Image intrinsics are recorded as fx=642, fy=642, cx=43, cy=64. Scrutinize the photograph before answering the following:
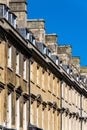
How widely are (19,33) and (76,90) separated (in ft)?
Result: 106

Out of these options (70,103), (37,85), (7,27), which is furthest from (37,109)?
(70,103)

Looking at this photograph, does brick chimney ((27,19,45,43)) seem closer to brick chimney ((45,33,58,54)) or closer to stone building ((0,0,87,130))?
stone building ((0,0,87,130))

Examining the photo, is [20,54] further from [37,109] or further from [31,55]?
[37,109]

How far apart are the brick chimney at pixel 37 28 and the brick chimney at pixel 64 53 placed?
43.9 feet

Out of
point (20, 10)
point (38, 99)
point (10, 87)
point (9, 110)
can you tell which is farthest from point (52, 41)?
point (9, 110)

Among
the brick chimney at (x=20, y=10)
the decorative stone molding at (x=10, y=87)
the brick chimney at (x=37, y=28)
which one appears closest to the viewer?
the decorative stone molding at (x=10, y=87)

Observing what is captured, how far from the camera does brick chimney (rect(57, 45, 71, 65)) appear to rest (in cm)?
7482

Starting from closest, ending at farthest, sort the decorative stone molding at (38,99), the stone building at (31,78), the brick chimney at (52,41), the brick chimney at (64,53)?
the stone building at (31,78) → the decorative stone molding at (38,99) → the brick chimney at (52,41) → the brick chimney at (64,53)

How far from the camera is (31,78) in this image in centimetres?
5241

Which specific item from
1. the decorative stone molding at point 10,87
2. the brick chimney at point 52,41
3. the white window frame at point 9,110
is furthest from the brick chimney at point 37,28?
the white window frame at point 9,110

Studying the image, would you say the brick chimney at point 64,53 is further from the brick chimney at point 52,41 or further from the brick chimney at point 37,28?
the brick chimney at point 37,28

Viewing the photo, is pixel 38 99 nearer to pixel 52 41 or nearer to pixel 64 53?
pixel 52 41

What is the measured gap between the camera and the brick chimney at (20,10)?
5200 centimetres

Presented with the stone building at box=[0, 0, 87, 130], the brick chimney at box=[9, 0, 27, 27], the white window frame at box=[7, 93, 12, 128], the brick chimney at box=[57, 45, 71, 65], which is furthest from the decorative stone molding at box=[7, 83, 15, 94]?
the brick chimney at box=[57, 45, 71, 65]
